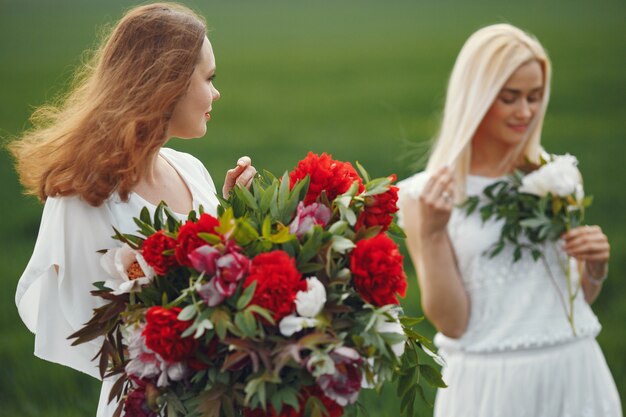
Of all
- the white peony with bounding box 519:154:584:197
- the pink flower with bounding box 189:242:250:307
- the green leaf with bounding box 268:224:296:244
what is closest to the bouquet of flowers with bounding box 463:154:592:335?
the white peony with bounding box 519:154:584:197

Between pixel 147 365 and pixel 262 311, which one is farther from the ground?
pixel 262 311

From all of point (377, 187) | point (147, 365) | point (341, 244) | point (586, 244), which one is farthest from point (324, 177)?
point (586, 244)

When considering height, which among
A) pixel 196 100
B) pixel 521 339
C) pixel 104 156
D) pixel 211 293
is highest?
pixel 196 100

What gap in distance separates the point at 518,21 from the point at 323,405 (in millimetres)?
11798

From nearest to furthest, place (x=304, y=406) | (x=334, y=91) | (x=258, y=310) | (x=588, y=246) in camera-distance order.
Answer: (x=258, y=310), (x=304, y=406), (x=588, y=246), (x=334, y=91)

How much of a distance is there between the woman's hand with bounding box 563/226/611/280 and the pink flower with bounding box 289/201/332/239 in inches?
28.8

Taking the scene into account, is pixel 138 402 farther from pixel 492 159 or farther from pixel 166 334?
pixel 492 159

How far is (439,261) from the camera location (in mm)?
2768

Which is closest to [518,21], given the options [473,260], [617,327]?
[617,327]

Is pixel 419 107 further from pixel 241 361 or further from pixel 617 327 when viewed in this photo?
pixel 241 361

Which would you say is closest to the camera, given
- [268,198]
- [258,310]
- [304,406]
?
[258,310]

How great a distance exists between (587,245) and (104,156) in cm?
126

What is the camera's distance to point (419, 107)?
449 inches

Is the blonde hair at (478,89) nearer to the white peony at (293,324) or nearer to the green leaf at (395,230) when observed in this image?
the green leaf at (395,230)
